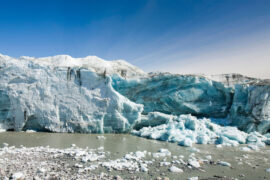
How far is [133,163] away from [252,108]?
8485 millimetres

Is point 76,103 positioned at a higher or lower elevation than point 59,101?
lower

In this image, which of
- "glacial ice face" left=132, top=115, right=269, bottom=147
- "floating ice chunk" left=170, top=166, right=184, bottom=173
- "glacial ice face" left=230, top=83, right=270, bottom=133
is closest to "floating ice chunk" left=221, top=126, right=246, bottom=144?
"glacial ice face" left=132, top=115, right=269, bottom=147

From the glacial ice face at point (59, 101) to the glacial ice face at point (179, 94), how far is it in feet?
7.95

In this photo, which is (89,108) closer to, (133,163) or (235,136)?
(133,163)

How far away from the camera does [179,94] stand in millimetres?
12898

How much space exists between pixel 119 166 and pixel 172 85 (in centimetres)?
881

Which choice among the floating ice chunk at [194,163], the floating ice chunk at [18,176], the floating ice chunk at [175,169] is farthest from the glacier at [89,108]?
the floating ice chunk at [18,176]

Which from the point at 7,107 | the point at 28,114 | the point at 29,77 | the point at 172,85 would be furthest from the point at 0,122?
the point at 172,85

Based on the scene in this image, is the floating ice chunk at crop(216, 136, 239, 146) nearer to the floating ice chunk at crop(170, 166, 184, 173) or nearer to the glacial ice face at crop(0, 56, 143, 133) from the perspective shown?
the floating ice chunk at crop(170, 166, 184, 173)

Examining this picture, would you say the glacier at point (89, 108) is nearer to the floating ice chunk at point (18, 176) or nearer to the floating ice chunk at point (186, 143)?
the floating ice chunk at point (186, 143)

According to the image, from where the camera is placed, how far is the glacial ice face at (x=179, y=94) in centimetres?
1277

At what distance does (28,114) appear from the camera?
10.3 m

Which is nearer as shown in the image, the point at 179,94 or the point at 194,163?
the point at 194,163

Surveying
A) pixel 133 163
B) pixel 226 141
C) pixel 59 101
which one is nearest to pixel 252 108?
pixel 226 141
